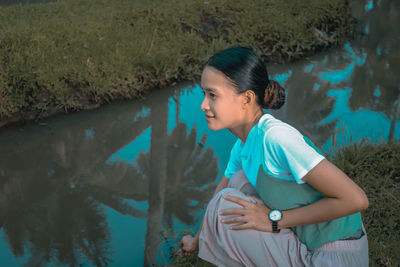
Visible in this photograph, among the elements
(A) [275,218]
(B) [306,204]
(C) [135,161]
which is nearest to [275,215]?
(A) [275,218]

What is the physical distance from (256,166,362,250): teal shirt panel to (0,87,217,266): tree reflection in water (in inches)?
50.6

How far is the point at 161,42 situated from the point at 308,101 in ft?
6.39

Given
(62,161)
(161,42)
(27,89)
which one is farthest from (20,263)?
(161,42)

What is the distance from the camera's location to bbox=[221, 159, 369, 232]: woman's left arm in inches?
61.0

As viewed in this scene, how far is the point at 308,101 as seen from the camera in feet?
16.9

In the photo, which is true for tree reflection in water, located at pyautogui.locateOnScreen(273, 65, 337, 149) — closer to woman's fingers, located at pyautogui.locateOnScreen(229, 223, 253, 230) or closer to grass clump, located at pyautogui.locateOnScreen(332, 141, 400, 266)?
grass clump, located at pyautogui.locateOnScreen(332, 141, 400, 266)

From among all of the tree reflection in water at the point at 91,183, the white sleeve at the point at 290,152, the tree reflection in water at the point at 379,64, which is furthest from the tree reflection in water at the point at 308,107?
the white sleeve at the point at 290,152

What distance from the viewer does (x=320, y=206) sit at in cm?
164

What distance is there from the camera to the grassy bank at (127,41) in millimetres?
4527

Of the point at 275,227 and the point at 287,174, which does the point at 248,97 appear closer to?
the point at 287,174

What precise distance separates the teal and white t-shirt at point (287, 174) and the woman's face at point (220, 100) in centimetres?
11

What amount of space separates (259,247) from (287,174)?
1.09 ft

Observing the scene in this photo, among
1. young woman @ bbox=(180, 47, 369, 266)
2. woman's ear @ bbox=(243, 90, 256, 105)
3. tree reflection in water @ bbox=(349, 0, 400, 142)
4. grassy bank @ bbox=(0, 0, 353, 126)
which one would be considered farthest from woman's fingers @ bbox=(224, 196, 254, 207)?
grassy bank @ bbox=(0, 0, 353, 126)

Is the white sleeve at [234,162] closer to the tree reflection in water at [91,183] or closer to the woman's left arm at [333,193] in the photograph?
the woman's left arm at [333,193]
